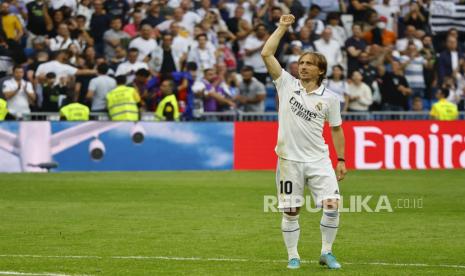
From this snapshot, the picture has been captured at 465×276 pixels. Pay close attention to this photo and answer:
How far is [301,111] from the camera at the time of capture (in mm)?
10789

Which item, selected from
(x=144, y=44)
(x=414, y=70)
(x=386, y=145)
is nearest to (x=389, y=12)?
(x=414, y=70)

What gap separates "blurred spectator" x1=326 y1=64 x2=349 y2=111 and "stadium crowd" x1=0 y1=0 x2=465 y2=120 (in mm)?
29

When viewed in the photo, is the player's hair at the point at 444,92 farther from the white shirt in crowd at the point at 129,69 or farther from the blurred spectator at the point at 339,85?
the white shirt in crowd at the point at 129,69

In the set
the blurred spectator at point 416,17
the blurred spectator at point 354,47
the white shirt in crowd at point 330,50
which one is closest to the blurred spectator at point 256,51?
the white shirt in crowd at point 330,50

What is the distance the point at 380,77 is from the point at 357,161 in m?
3.40

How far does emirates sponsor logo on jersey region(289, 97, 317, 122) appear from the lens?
10789 millimetres

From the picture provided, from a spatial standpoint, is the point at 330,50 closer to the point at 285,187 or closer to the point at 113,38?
the point at 113,38

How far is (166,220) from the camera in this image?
15.7 m

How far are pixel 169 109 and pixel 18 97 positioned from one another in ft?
10.9

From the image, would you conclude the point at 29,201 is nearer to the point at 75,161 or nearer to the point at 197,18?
the point at 75,161

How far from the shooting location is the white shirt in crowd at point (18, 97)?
24.8 meters

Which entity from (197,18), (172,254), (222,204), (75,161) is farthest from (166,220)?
(197,18)

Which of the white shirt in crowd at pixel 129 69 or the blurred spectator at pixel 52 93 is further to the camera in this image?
the white shirt in crowd at pixel 129 69

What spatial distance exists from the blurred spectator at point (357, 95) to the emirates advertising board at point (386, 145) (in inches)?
50.4
